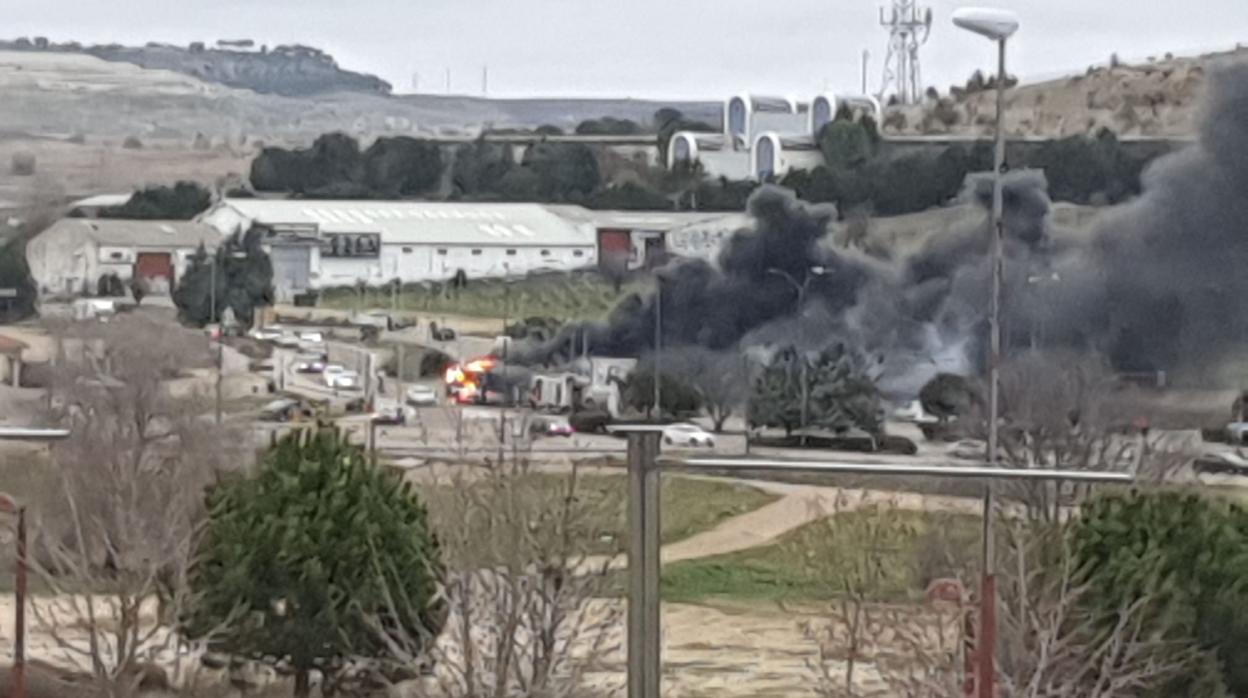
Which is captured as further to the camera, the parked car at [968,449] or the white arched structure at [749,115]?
the white arched structure at [749,115]

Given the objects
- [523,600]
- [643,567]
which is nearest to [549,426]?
[523,600]

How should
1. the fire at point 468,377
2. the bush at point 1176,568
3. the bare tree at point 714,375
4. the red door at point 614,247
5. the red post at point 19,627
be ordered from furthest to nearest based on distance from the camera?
the red door at point 614,247 → the fire at point 468,377 → the bare tree at point 714,375 → the bush at point 1176,568 → the red post at point 19,627

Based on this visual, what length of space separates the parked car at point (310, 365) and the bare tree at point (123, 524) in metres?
1.82

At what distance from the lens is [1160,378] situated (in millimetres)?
8875

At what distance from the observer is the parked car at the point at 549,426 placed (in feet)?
27.0

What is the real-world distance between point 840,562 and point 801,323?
3.07m

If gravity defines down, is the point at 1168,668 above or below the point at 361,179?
below

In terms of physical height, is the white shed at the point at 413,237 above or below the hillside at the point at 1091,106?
below

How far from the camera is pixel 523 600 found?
536 cm

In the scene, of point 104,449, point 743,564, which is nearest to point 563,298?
point 743,564

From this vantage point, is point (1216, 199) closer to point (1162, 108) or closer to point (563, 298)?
point (1162, 108)

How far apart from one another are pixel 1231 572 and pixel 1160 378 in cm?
408

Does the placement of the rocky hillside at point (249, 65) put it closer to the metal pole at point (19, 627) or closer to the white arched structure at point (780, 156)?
the white arched structure at point (780, 156)

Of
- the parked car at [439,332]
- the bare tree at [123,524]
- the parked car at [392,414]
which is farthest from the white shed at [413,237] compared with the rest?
the bare tree at [123,524]
